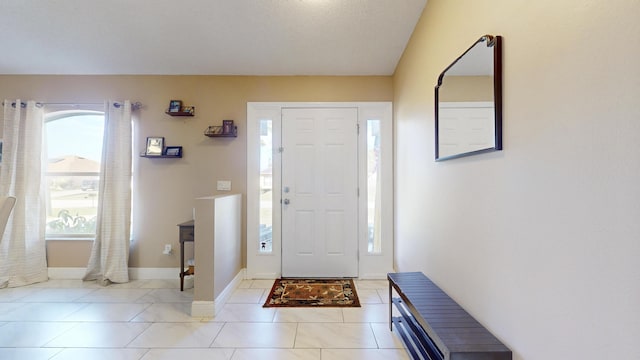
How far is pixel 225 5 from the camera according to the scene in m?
2.14

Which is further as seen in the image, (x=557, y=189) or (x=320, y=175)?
(x=320, y=175)

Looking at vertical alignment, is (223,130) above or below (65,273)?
above

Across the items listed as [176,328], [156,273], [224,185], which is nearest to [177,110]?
[224,185]

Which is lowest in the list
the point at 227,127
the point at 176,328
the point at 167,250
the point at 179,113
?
the point at 176,328

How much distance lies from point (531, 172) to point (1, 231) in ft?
9.97

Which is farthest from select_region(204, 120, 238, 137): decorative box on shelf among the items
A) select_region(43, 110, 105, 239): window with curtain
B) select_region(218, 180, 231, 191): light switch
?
select_region(43, 110, 105, 239): window with curtain

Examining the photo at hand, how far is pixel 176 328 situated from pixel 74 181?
2.55 meters

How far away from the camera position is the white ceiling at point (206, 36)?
85.6 inches

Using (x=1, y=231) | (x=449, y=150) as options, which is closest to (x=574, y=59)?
(x=449, y=150)

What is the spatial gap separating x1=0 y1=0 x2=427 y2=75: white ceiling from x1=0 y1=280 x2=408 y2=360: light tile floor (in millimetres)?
2486

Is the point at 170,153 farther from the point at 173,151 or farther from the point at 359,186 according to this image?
the point at 359,186

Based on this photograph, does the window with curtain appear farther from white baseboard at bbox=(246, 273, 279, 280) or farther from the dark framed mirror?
the dark framed mirror

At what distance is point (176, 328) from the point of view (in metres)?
2.24

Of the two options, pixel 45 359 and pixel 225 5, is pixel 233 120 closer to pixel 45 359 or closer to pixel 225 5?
pixel 225 5
